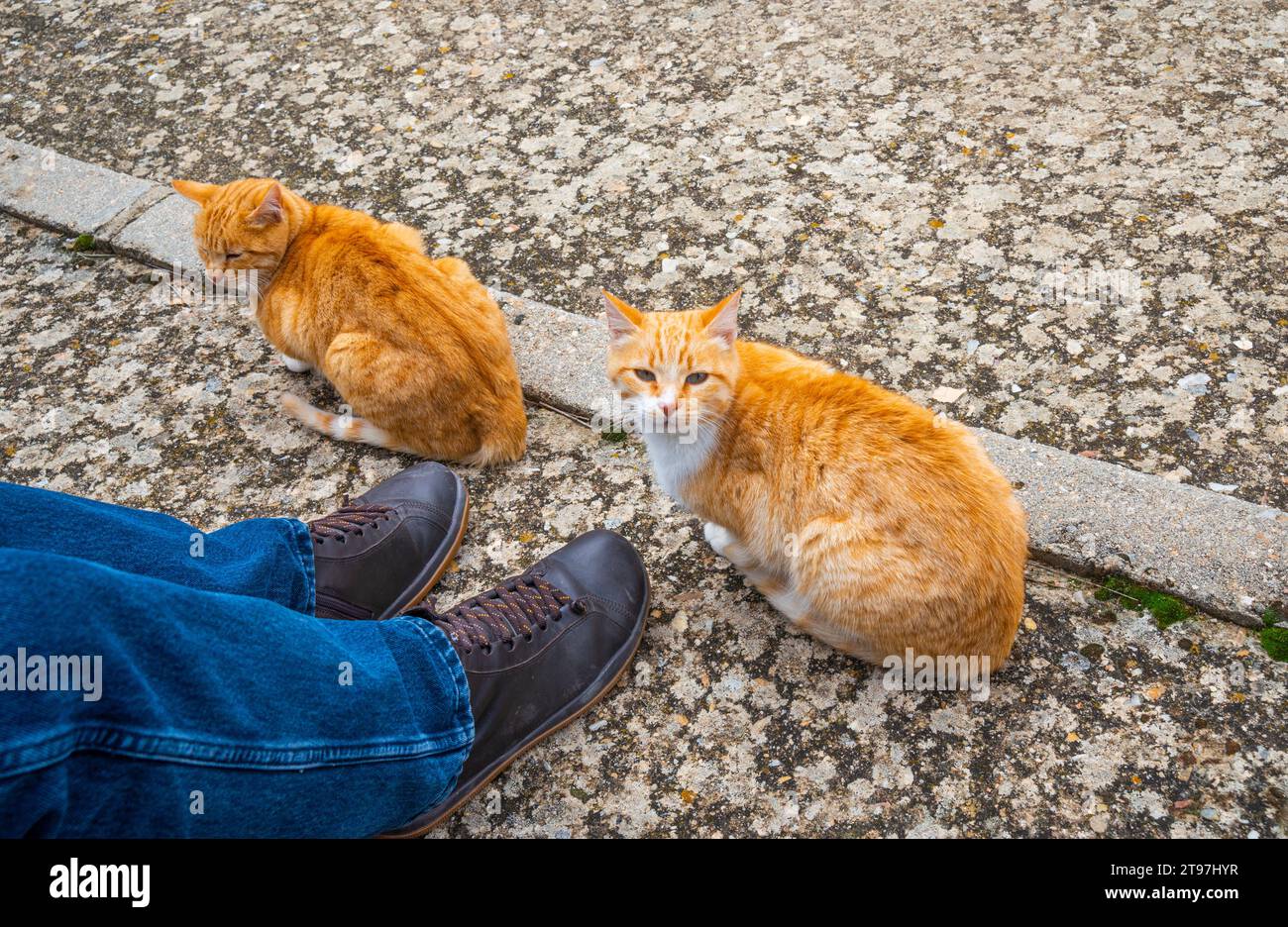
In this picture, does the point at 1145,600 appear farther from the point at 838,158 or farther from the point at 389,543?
the point at 838,158

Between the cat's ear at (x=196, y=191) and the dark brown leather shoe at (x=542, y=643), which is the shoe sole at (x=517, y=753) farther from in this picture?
the cat's ear at (x=196, y=191)

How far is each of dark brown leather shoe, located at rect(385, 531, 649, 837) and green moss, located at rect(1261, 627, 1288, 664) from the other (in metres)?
1.39

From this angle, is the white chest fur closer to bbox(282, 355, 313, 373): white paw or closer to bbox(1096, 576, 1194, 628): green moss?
bbox(1096, 576, 1194, 628): green moss

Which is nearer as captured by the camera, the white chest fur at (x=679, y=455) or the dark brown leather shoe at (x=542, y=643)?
the dark brown leather shoe at (x=542, y=643)

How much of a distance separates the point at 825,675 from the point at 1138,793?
26.1 inches

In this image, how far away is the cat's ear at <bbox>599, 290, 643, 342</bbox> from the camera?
2.25 m

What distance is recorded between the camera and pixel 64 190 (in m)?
3.79

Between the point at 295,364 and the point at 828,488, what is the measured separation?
6.27 ft

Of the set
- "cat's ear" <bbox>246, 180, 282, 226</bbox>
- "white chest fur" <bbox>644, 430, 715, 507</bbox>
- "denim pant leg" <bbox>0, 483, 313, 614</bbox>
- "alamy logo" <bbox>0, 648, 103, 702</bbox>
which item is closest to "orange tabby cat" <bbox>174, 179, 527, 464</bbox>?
"cat's ear" <bbox>246, 180, 282, 226</bbox>

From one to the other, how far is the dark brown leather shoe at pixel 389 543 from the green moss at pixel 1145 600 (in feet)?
5.38

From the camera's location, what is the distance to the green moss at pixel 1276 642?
2002mm
